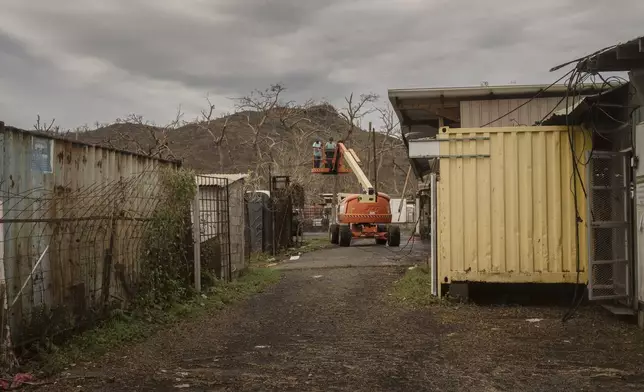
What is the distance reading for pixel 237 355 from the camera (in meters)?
6.39

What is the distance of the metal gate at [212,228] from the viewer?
33.3ft

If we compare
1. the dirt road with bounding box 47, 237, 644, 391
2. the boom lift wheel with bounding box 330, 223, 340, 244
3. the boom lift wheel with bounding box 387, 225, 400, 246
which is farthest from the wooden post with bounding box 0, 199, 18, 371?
the boom lift wheel with bounding box 330, 223, 340, 244

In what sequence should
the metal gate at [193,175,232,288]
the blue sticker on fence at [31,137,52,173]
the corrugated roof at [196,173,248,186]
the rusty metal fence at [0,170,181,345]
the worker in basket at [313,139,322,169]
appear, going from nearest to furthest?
the rusty metal fence at [0,170,181,345] → the blue sticker on fence at [31,137,52,173] → the metal gate at [193,175,232,288] → the corrugated roof at [196,173,248,186] → the worker in basket at [313,139,322,169]

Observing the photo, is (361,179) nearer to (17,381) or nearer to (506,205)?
(506,205)

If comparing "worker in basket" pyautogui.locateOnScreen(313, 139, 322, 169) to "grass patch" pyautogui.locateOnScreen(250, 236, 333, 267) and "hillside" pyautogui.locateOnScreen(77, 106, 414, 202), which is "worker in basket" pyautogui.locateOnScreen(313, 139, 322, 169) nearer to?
"grass patch" pyautogui.locateOnScreen(250, 236, 333, 267)

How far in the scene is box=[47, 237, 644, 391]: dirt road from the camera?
5270 mm

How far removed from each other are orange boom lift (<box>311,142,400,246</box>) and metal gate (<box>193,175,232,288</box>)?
991 centimetres

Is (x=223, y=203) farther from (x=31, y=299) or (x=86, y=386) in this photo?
(x=86, y=386)

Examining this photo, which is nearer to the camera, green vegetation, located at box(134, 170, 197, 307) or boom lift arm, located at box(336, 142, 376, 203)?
green vegetation, located at box(134, 170, 197, 307)

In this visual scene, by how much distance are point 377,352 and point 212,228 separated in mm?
5537

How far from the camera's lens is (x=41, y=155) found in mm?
6242

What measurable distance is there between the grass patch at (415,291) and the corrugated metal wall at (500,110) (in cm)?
302

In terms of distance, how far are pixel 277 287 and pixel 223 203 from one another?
1.94 m

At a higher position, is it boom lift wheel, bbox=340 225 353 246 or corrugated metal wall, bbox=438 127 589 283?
corrugated metal wall, bbox=438 127 589 283
